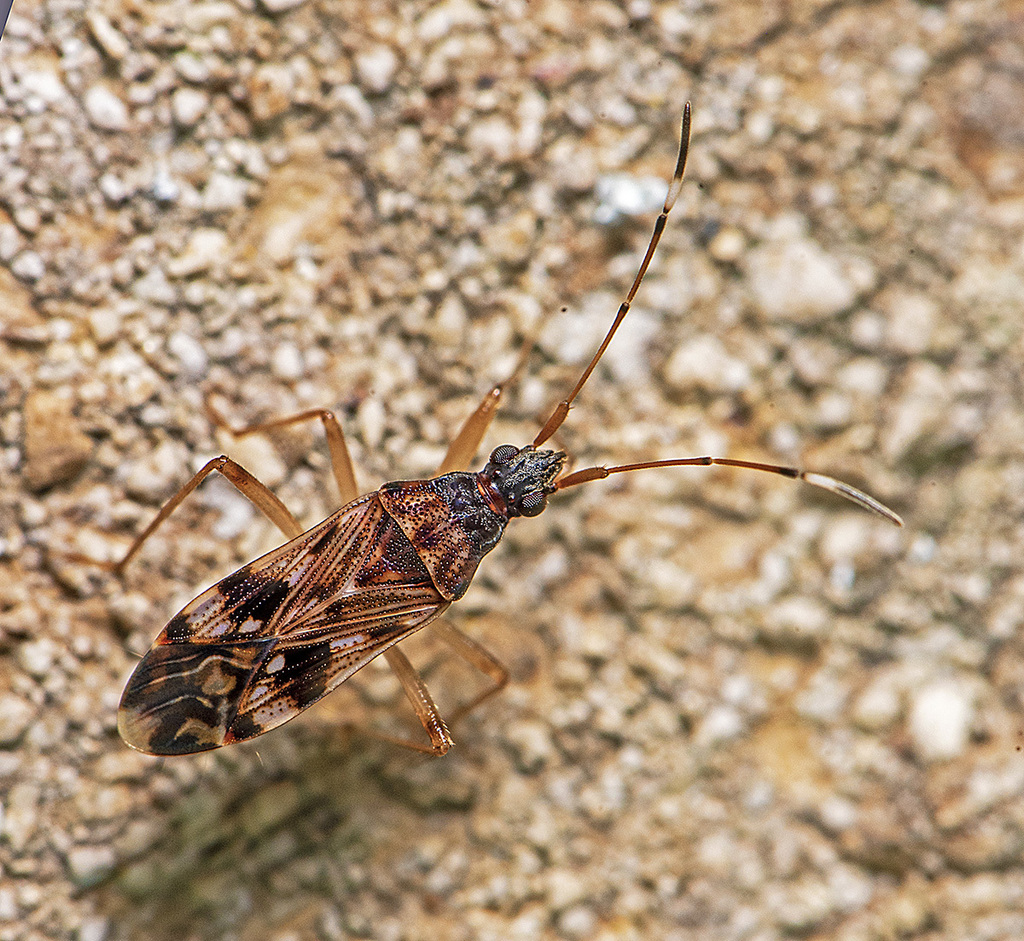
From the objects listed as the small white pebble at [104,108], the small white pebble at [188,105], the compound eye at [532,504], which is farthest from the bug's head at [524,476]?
the small white pebble at [104,108]

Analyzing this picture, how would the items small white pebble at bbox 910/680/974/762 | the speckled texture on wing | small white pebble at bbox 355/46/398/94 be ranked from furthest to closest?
small white pebble at bbox 910/680/974/762
small white pebble at bbox 355/46/398/94
the speckled texture on wing

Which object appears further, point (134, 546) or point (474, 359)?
point (474, 359)

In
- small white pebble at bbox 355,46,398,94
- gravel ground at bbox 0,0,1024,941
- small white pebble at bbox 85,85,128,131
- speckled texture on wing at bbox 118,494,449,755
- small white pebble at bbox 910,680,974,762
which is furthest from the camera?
small white pebble at bbox 910,680,974,762

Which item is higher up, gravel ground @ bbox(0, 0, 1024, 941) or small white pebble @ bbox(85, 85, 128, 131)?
small white pebble @ bbox(85, 85, 128, 131)

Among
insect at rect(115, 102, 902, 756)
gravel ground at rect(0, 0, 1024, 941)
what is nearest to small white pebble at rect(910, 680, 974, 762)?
gravel ground at rect(0, 0, 1024, 941)

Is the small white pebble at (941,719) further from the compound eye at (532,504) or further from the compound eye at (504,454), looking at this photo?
the compound eye at (504,454)

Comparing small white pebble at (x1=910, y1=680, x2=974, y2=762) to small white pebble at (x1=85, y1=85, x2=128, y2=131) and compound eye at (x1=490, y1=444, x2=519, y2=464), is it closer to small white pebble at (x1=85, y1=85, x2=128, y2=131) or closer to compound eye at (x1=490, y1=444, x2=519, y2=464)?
compound eye at (x1=490, y1=444, x2=519, y2=464)

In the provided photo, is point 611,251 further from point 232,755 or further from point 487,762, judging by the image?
point 232,755

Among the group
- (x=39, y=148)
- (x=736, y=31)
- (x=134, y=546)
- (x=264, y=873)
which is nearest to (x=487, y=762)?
(x=264, y=873)
